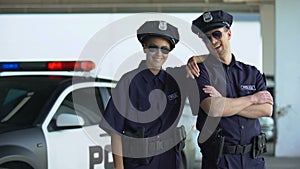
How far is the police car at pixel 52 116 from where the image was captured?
5637 mm

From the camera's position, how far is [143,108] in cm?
382

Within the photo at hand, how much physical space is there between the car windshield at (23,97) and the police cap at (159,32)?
2.43 metres

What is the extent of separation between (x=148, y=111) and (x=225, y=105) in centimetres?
50

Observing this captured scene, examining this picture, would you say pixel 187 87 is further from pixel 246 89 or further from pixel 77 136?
pixel 77 136

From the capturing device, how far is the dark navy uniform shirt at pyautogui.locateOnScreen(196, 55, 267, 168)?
12.7 ft

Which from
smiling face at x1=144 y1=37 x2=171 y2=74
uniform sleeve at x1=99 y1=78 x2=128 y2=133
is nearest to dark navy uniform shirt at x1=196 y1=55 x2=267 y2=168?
smiling face at x1=144 y1=37 x2=171 y2=74

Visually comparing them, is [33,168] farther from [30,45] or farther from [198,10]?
[198,10]

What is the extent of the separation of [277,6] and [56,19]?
4.50m

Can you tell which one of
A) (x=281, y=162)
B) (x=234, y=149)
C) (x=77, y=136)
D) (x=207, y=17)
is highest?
(x=207, y=17)

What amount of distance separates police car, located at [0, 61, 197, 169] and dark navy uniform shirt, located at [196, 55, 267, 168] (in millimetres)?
1623

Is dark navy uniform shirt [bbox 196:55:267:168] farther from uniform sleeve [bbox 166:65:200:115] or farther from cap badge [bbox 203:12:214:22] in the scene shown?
cap badge [bbox 203:12:214:22]

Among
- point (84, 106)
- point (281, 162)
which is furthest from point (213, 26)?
point (281, 162)

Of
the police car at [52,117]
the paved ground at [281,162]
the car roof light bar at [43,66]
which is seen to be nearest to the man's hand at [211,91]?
the police car at [52,117]

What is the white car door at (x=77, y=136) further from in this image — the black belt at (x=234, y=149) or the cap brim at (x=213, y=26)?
the cap brim at (x=213, y=26)
